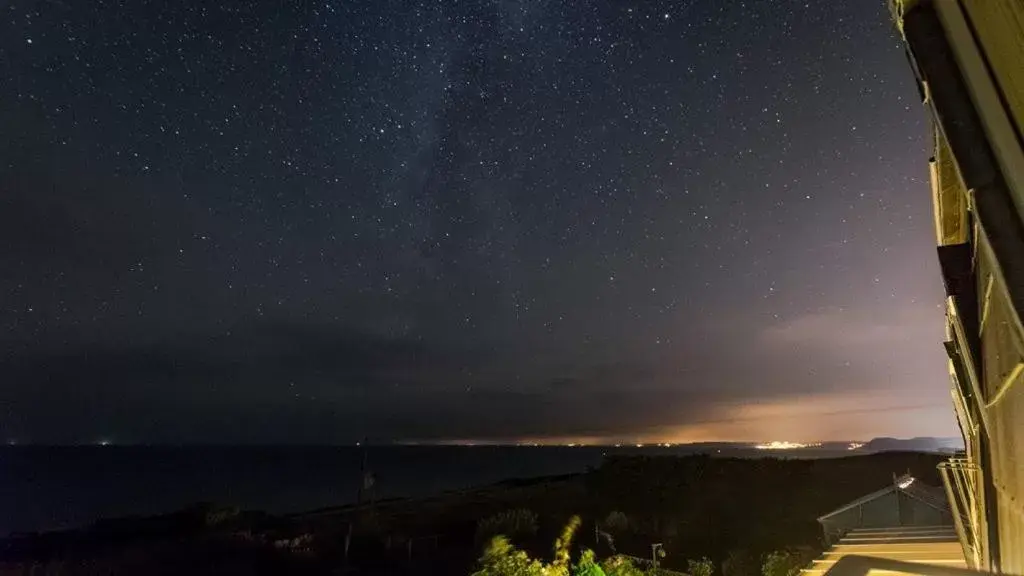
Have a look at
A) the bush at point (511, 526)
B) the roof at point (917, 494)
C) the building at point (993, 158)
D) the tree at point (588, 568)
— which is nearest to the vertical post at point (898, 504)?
the roof at point (917, 494)

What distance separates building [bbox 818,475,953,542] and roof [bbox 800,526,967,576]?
8.40 m

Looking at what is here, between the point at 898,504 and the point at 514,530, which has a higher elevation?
the point at 898,504

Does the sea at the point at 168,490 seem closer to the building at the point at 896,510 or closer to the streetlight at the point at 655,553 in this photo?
the streetlight at the point at 655,553

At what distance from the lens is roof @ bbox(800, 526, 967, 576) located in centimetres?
646

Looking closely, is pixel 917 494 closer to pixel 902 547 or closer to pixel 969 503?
pixel 902 547

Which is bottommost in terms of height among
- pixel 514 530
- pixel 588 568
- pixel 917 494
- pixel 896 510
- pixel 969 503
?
pixel 514 530

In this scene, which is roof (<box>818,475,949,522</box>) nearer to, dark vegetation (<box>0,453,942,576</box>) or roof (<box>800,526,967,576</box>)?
dark vegetation (<box>0,453,942,576</box>)

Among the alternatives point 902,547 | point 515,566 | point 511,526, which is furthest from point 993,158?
point 511,526

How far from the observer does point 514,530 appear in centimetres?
2752

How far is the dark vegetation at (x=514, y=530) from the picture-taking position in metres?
25.5

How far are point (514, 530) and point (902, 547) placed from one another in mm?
22066

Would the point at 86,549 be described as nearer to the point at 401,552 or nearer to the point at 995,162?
the point at 401,552

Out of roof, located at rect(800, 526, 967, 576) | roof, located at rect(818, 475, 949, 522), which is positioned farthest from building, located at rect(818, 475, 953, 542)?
roof, located at rect(800, 526, 967, 576)

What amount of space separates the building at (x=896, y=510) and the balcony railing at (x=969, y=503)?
37.4 ft
